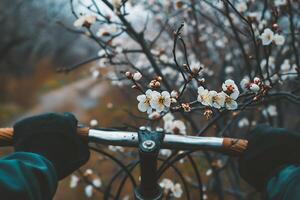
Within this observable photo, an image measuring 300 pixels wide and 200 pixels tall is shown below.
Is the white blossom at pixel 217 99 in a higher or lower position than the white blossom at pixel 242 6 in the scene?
lower

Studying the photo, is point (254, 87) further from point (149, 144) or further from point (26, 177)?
point (26, 177)

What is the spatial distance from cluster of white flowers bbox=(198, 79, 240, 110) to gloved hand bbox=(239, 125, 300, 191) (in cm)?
12

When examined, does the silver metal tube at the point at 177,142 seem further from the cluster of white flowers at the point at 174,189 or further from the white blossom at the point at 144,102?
the cluster of white flowers at the point at 174,189

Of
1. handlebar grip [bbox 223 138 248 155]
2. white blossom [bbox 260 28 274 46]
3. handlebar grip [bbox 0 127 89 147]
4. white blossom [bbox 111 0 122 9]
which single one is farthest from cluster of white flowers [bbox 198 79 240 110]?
white blossom [bbox 111 0 122 9]

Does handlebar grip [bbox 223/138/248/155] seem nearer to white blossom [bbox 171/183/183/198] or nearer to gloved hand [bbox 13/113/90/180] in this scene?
gloved hand [bbox 13/113/90/180]

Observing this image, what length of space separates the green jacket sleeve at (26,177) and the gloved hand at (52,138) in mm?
74

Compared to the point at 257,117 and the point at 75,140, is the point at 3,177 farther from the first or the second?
the point at 257,117

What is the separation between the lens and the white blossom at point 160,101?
107 cm

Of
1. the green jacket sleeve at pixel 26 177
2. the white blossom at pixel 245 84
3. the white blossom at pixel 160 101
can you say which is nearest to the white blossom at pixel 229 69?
the white blossom at pixel 245 84

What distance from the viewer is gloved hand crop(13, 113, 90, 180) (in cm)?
109

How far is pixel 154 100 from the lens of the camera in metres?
1.07

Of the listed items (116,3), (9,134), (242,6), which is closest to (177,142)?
(9,134)

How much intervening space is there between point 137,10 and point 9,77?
35.5 ft

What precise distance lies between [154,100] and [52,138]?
12.8 inches
